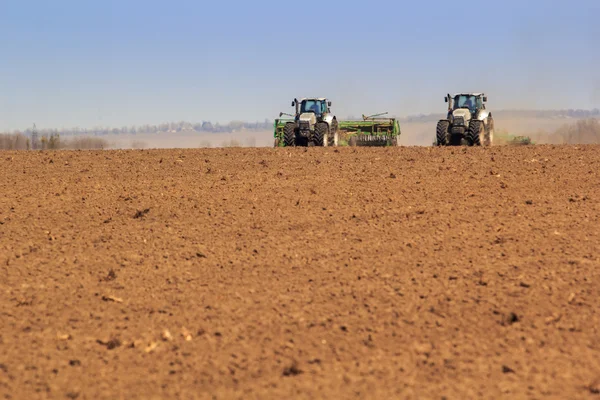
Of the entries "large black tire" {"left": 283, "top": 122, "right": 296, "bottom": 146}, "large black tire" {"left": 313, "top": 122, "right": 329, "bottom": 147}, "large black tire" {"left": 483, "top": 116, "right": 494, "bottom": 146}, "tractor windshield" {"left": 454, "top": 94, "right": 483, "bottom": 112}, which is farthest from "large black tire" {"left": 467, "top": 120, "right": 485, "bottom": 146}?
"large black tire" {"left": 283, "top": 122, "right": 296, "bottom": 146}

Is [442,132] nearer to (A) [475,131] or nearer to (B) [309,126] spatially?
(A) [475,131]

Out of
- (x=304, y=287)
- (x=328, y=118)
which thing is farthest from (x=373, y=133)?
(x=304, y=287)

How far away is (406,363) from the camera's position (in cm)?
683

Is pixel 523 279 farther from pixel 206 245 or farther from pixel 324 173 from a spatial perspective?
pixel 324 173

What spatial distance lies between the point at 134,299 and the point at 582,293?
193 inches

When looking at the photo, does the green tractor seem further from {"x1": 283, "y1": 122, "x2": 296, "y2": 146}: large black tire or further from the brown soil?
the brown soil

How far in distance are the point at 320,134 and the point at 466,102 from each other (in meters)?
5.59

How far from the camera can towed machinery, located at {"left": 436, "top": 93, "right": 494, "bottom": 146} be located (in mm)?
28188

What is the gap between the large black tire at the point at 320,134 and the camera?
96.0 feet

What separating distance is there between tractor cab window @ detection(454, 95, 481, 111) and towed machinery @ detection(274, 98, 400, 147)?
400 cm

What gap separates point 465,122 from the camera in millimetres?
28234

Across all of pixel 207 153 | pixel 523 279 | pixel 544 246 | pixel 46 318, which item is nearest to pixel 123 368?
pixel 46 318

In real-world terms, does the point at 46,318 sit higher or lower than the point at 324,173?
lower

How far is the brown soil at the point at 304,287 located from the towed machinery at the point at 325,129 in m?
13.3
